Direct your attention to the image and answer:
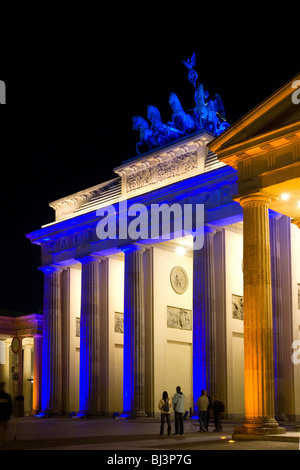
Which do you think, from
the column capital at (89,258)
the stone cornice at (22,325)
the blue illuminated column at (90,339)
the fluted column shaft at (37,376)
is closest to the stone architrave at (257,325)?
the column capital at (89,258)

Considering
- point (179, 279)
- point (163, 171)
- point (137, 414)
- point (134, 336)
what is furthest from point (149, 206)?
point (137, 414)

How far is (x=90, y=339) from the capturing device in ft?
142

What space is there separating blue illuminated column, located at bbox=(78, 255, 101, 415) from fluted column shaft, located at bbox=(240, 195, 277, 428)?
2234 centimetres

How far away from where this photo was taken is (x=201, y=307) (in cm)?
3609

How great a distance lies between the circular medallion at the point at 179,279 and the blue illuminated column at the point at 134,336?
3.13 metres

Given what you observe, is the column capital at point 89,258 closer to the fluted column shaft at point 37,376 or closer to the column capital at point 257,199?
the fluted column shaft at point 37,376

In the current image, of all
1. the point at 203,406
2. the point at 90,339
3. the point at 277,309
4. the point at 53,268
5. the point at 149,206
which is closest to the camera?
the point at 203,406

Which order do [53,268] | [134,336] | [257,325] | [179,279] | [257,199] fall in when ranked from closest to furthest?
[257,325], [257,199], [134,336], [179,279], [53,268]

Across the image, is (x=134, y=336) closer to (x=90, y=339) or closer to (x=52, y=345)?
(x=90, y=339)

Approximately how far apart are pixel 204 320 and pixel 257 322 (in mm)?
14115

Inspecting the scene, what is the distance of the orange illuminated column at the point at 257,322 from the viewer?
2133 cm
